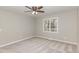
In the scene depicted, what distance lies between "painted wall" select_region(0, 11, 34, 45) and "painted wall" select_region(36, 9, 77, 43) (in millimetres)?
342

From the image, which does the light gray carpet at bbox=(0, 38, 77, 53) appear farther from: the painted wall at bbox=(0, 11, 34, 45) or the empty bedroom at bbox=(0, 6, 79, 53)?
the painted wall at bbox=(0, 11, 34, 45)

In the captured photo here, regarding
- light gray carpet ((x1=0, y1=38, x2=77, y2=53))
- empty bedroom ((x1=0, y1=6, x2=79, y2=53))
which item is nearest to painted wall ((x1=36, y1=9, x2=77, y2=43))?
empty bedroom ((x1=0, y1=6, x2=79, y2=53))


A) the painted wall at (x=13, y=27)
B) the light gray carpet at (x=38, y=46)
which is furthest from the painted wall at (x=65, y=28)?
the painted wall at (x=13, y=27)

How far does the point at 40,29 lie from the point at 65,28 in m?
0.80

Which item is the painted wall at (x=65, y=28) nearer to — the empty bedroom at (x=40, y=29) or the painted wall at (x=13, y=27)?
the empty bedroom at (x=40, y=29)

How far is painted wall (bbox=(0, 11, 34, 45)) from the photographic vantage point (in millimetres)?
2740

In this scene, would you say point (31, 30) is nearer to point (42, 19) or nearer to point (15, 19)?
point (42, 19)

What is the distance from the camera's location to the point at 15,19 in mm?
2879

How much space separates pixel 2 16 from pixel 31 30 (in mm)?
1268

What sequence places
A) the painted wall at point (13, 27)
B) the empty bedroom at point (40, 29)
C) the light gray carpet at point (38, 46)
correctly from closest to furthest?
the empty bedroom at point (40, 29) → the light gray carpet at point (38, 46) → the painted wall at point (13, 27)

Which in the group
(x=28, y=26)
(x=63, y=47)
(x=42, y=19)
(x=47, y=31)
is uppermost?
(x=42, y=19)

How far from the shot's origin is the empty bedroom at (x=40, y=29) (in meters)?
2.36

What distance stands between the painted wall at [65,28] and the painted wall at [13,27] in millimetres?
342
